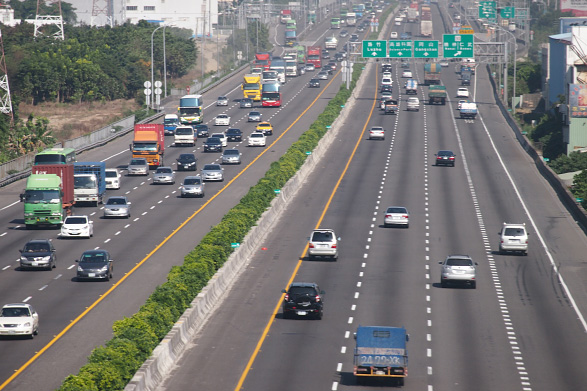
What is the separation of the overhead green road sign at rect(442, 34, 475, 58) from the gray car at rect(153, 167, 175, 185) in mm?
57194

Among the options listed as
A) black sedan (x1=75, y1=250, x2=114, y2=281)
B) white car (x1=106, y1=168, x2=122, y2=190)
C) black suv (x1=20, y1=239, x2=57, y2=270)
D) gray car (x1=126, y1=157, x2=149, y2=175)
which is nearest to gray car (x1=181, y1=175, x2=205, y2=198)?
white car (x1=106, y1=168, x2=122, y2=190)

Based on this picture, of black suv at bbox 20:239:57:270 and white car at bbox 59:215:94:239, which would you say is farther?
white car at bbox 59:215:94:239

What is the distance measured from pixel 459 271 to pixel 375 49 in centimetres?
8764

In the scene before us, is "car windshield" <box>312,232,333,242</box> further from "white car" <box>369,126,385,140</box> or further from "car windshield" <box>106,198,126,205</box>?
"white car" <box>369,126,385,140</box>

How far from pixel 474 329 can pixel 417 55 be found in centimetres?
9398

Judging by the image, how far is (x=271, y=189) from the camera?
73.8m

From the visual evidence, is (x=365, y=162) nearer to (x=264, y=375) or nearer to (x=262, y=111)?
(x=262, y=111)

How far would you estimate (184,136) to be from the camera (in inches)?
4102

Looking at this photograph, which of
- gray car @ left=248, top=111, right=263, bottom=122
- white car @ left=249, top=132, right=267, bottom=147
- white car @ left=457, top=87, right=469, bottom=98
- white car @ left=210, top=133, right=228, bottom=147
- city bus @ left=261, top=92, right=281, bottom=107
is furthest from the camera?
white car @ left=457, top=87, right=469, bottom=98

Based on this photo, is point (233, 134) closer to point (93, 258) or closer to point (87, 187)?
point (87, 187)

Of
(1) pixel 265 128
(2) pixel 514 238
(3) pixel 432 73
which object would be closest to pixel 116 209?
(2) pixel 514 238

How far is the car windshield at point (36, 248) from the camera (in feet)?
173

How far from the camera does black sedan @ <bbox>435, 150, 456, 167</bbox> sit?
9462 cm

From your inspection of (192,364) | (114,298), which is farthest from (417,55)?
(192,364)
